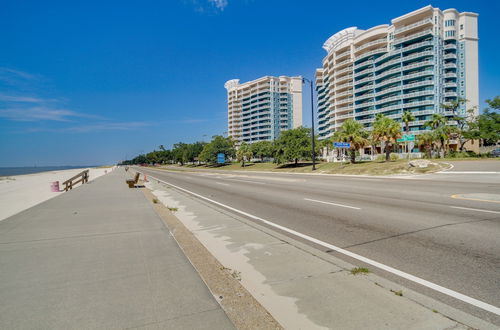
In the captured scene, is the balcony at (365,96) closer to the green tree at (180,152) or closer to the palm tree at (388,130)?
the palm tree at (388,130)

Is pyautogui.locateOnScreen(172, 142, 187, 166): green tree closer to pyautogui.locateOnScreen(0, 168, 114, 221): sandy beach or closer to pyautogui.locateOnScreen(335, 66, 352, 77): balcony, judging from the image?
pyautogui.locateOnScreen(335, 66, 352, 77): balcony

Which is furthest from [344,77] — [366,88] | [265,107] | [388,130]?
[388,130]

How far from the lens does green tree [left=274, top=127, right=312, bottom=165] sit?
48.1 m

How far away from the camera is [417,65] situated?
72.5 meters

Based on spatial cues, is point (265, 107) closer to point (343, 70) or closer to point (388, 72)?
point (343, 70)

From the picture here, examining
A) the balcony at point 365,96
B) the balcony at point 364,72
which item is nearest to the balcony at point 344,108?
the balcony at point 365,96

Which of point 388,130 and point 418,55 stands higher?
point 418,55

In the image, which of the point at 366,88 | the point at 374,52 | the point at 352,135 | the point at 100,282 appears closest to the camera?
the point at 100,282

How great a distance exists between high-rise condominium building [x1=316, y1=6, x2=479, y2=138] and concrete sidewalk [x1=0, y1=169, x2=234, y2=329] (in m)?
81.4

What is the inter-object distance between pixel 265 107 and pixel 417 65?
77002 mm

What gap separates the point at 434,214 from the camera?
766 centimetres

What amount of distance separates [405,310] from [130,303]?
10.3 feet

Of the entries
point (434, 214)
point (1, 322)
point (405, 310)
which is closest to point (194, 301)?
point (1, 322)

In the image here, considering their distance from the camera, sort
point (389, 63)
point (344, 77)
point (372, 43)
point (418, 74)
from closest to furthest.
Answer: point (418, 74) < point (389, 63) < point (372, 43) < point (344, 77)
